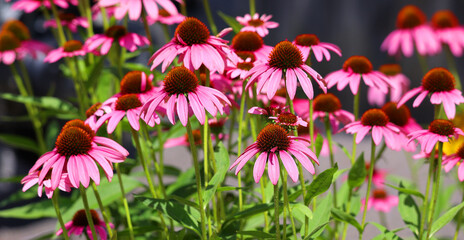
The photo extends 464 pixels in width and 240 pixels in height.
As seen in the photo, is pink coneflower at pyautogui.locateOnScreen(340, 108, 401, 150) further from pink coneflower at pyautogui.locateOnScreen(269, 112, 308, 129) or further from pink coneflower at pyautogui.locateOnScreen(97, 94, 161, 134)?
pink coneflower at pyautogui.locateOnScreen(97, 94, 161, 134)

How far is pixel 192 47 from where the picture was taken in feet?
2.36

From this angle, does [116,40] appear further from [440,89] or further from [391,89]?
[391,89]

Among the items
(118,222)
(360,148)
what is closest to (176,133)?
(118,222)

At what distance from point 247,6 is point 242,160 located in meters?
3.08

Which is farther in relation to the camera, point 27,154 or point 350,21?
point 350,21

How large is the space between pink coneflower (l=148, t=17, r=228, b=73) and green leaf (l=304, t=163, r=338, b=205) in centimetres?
20

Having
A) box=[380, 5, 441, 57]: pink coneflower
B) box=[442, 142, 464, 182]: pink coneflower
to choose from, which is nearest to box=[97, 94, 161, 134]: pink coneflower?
box=[442, 142, 464, 182]: pink coneflower

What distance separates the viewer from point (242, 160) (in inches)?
24.4

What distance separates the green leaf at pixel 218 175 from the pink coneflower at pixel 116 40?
0.33 m

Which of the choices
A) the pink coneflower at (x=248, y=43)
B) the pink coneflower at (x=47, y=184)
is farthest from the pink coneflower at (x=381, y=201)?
the pink coneflower at (x=47, y=184)

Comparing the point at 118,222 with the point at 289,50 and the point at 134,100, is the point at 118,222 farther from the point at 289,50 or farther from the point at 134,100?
the point at 289,50

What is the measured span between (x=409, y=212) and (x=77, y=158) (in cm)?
58

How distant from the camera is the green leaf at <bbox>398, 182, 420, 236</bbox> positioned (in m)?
0.86

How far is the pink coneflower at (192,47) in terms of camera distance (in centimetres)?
70
